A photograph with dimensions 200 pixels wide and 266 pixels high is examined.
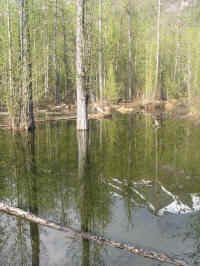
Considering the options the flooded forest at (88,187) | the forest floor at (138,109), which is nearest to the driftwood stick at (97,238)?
the flooded forest at (88,187)

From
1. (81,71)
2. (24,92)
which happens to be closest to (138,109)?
(81,71)

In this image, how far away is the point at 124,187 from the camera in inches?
219

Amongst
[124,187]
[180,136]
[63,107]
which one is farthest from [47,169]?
[63,107]

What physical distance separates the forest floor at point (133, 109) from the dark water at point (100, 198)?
8670 millimetres

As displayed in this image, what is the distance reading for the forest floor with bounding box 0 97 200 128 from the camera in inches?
714

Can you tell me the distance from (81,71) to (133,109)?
12.3m

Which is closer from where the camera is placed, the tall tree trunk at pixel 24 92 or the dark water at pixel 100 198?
the dark water at pixel 100 198

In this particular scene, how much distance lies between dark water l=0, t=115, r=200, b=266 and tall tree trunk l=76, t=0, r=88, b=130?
298cm

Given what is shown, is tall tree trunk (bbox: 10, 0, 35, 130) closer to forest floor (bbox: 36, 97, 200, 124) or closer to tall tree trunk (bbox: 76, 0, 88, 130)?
tall tree trunk (bbox: 76, 0, 88, 130)

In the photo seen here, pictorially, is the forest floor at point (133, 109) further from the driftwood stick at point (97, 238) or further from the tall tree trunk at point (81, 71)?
the driftwood stick at point (97, 238)

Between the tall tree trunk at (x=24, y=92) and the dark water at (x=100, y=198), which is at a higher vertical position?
the tall tree trunk at (x=24, y=92)

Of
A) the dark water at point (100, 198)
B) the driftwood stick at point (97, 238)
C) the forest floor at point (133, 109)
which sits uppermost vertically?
the forest floor at point (133, 109)

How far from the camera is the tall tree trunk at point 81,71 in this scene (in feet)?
39.4

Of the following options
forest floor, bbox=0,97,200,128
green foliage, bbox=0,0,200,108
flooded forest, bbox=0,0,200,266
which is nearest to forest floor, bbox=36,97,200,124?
forest floor, bbox=0,97,200,128
